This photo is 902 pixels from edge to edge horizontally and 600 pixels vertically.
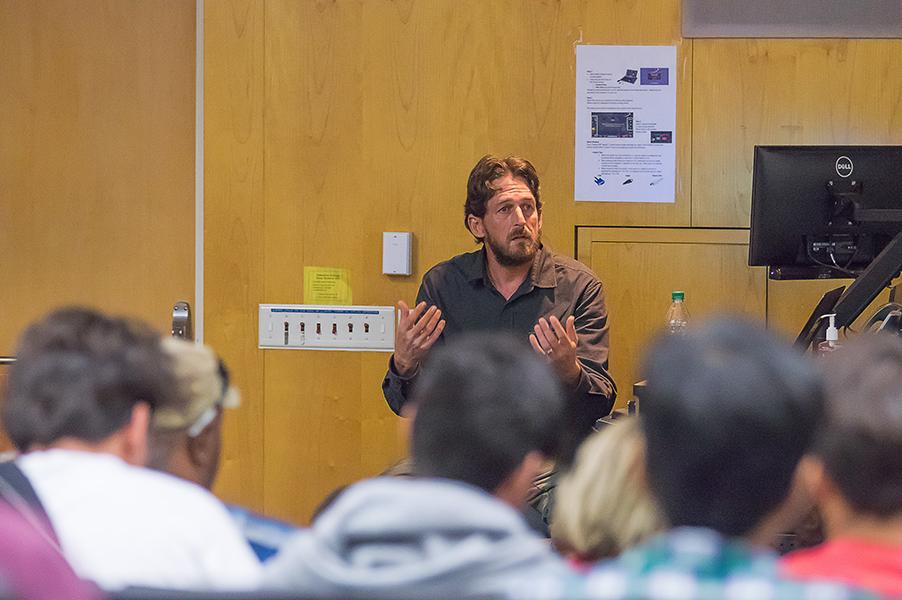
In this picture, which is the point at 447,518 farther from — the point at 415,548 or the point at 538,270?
the point at 538,270

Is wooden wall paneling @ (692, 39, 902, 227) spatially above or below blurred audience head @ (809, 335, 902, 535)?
above

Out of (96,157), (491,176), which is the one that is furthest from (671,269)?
(96,157)

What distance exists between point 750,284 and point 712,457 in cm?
286

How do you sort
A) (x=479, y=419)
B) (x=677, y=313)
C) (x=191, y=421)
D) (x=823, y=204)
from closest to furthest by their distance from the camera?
(x=479, y=419) → (x=191, y=421) → (x=823, y=204) → (x=677, y=313)

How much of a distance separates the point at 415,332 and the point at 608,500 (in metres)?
2.06

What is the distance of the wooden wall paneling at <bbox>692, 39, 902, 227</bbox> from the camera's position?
3.99m

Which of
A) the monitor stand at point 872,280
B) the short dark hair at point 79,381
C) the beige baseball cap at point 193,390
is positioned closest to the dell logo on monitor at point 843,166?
the monitor stand at point 872,280

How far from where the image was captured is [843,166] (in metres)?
3.27

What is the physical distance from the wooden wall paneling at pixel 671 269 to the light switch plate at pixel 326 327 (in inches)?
28.5

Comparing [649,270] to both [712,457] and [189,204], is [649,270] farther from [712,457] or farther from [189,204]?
[712,457]

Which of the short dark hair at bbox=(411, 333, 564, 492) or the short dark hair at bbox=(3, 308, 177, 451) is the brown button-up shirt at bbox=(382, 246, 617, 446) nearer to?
the short dark hair at bbox=(3, 308, 177, 451)

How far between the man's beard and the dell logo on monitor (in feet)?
3.07

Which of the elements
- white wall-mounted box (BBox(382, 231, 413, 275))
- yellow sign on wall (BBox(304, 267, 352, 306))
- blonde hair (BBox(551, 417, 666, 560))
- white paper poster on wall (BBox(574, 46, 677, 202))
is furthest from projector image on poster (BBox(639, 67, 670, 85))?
blonde hair (BBox(551, 417, 666, 560))

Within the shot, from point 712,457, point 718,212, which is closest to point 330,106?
point 718,212
